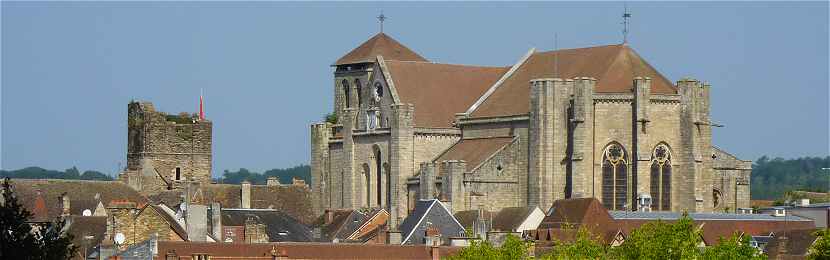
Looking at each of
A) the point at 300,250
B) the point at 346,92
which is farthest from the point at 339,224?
the point at 300,250

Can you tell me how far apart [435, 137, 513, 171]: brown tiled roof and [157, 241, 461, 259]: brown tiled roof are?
26302mm

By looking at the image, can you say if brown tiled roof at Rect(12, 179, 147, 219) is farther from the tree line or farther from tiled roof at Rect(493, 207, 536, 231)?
the tree line

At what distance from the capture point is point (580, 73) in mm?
117250

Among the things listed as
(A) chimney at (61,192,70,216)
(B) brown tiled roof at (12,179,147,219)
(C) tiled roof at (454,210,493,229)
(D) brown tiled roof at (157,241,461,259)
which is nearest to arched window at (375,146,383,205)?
(B) brown tiled roof at (12,179,147,219)

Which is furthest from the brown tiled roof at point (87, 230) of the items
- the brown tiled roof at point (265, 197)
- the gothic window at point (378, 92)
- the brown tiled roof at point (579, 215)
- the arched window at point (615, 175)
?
the brown tiled roof at point (265, 197)

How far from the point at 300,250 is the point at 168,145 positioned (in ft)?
175

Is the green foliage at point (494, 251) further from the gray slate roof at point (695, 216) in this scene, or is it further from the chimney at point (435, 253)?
the gray slate roof at point (695, 216)

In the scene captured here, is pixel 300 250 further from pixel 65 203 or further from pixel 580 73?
pixel 580 73

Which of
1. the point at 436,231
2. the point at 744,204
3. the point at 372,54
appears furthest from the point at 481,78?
the point at 436,231

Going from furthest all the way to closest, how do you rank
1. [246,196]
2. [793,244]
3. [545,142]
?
[246,196] → [545,142] → [793,244]

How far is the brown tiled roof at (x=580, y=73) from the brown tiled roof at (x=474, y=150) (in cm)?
150

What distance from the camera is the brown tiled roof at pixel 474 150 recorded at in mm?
115000

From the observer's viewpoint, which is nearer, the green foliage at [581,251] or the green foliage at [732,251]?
the green foliage at [732,251]

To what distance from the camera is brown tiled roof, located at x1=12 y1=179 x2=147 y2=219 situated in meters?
120
